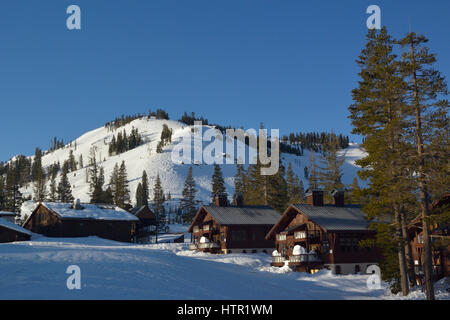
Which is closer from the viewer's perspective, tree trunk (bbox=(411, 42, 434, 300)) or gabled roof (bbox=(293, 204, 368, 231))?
tree trunk (bbox=(411, 42, 434, 300))

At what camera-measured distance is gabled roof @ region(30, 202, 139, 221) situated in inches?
2481

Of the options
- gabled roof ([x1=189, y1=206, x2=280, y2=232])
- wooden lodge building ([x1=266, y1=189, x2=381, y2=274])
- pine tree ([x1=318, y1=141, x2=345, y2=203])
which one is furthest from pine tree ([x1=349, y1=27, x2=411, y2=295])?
pine tree ([x1=318, y1=141, x2=345, y2=203])

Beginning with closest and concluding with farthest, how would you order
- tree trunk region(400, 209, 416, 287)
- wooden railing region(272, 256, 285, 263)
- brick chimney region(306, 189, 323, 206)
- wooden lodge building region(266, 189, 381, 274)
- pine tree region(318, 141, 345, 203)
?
tree trunk region(400, 209, 416, 287) < wooden lodge building region(266, 189, 381, 274) < wooden railing region(272, 256, 285, 263) < brick chimney region(306, 189, 323, 206) < pine tree region(318, 141, 345, 203)

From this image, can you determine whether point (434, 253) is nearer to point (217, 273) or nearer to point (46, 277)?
point (217, 273)

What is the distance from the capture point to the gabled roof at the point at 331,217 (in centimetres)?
4322

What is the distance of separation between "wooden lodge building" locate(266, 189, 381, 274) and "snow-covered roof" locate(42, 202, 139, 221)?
97.9ft

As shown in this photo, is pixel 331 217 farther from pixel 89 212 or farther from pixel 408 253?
pixel 89 212

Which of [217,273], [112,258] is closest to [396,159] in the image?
[217,273]

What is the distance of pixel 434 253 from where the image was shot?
111ft

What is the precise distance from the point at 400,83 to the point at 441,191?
23.1 feet

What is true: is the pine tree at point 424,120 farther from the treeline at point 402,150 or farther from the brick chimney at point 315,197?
the brick chimney at point 315,197

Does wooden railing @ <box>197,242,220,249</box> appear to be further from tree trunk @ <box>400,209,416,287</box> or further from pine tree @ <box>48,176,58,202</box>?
pine tree @ <box>48,176,58,202</box>

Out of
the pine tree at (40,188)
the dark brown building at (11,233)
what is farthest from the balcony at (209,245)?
the pine tree at (40,188)

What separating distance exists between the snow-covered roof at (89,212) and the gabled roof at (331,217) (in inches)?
1106
